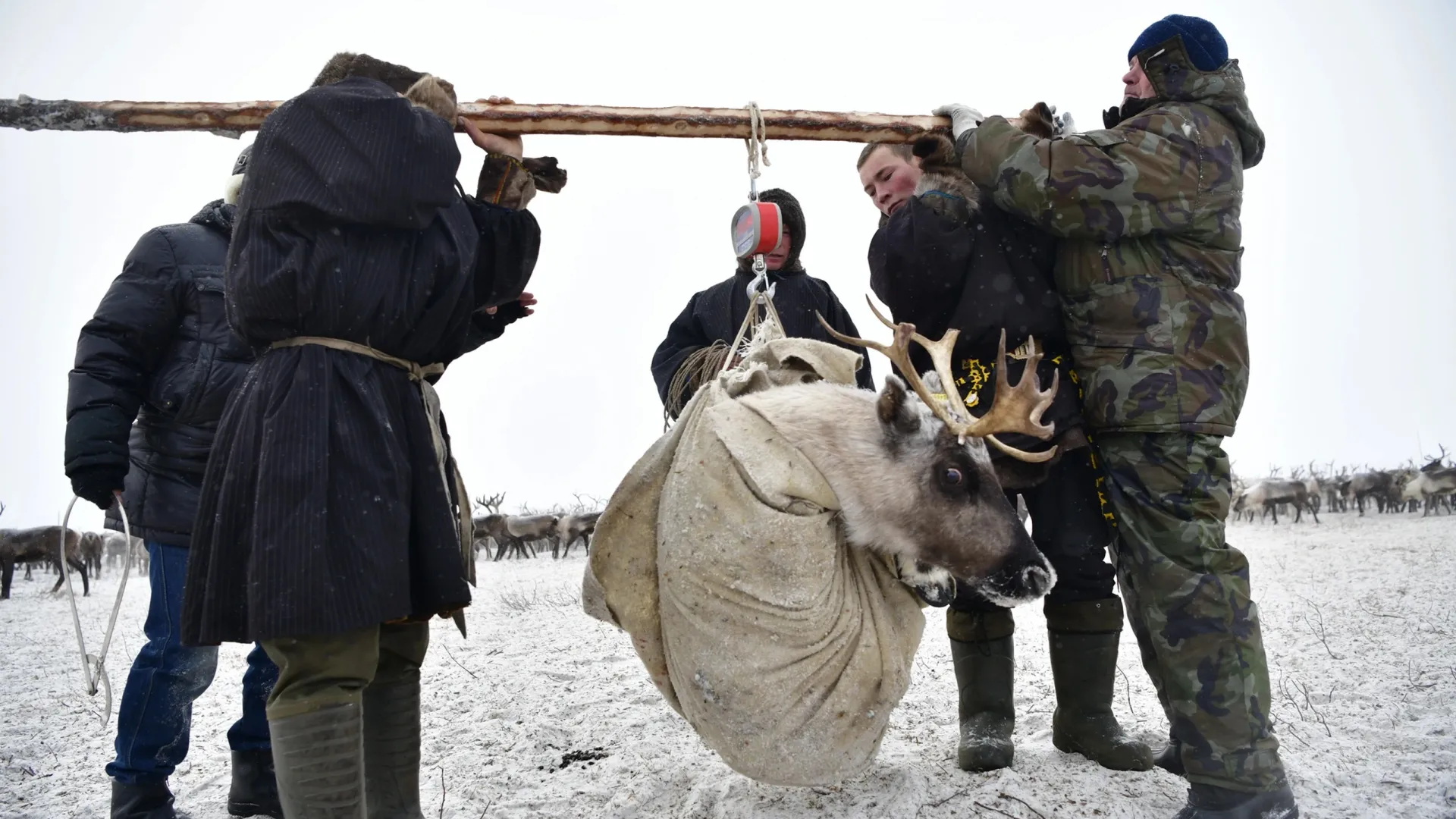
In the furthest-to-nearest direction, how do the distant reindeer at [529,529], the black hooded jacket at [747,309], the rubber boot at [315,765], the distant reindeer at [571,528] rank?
the distant reindeer at [529,529]
the distant reindeer at [571,528]
the black hooded jacket at [747,309]
the rubber boot at [315,765]

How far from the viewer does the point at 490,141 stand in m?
2.86

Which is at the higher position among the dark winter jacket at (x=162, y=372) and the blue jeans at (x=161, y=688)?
the dark winter jacket at (x=162, y=372)

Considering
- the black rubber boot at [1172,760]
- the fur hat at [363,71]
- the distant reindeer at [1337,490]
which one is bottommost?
the distant reindeer at [1337,490]

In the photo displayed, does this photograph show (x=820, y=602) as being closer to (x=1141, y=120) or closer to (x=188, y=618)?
(x=188, y=618)

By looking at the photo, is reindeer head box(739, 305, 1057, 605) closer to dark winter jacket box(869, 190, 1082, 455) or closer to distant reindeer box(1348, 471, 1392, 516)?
dark winter jacket box(869, 190, 1082, 455)

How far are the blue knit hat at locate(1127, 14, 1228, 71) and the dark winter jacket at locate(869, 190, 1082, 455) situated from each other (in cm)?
74

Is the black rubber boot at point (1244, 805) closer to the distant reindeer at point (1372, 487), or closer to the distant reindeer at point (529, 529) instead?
the distant reindeer at point (529, 529)

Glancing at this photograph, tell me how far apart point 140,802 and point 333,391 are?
2.12m

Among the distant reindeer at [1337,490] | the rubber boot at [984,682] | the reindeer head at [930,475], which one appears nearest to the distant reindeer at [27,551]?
the rubber boot at [984,682]

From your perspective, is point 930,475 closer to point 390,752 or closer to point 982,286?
point 982,286

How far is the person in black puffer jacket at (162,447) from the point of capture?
10.1 feet

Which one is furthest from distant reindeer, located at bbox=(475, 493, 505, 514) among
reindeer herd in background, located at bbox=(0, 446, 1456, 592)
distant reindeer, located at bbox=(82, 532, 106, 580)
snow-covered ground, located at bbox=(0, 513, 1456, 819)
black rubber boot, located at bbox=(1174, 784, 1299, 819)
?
black rubber boot, located at bbox=(1174, 784, 1299, 819)

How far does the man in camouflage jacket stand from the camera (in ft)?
8.45

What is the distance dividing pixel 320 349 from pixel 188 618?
31.2 inches
